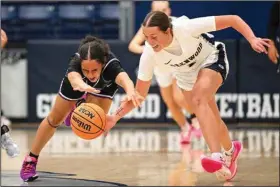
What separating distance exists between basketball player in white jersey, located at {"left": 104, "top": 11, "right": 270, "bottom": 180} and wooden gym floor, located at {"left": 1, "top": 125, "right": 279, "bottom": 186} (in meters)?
1.16

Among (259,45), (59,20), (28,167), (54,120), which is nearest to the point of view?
(259,45)

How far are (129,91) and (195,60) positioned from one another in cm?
80

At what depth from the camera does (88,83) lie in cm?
620

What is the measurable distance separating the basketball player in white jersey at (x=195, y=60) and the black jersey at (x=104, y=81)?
11.6 inches

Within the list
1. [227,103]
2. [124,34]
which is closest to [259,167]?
[227,103]

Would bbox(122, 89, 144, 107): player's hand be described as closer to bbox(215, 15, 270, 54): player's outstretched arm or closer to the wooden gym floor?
bbox(215, 15, 270, 54): player's outstretched arm

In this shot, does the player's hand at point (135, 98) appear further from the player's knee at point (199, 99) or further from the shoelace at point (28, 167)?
the shoelace at point (28, 167)

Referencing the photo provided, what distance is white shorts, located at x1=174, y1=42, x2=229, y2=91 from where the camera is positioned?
617 cm

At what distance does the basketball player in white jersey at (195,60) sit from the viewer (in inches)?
219

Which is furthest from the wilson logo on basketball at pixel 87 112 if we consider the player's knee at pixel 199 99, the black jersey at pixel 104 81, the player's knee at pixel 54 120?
the player's knee at pixel 54 120

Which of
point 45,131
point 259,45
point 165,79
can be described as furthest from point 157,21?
point 165,79

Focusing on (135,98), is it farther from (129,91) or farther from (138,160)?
(138,160)

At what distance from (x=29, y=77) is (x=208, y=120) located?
702 cm

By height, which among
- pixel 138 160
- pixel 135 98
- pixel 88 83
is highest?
pixel 88 83
